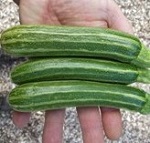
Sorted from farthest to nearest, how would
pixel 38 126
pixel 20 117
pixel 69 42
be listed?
1. pixel 38 126
2. pixel 20 117
3. pixel 69 42

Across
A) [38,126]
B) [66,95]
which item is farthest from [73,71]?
[38,126]

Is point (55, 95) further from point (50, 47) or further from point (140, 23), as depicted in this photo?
point (140, 23)

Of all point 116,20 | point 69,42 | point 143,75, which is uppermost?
Answer: point 116,20

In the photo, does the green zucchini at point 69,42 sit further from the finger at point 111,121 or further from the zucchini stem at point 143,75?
the finger at point 111,121

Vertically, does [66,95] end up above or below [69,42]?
below

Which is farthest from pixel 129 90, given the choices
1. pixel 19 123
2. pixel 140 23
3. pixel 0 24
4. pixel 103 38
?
pixel 0 24

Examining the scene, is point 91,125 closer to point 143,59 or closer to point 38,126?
point 143,59

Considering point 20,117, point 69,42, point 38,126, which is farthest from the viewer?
point 38,126

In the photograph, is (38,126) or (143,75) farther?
(38,126)
